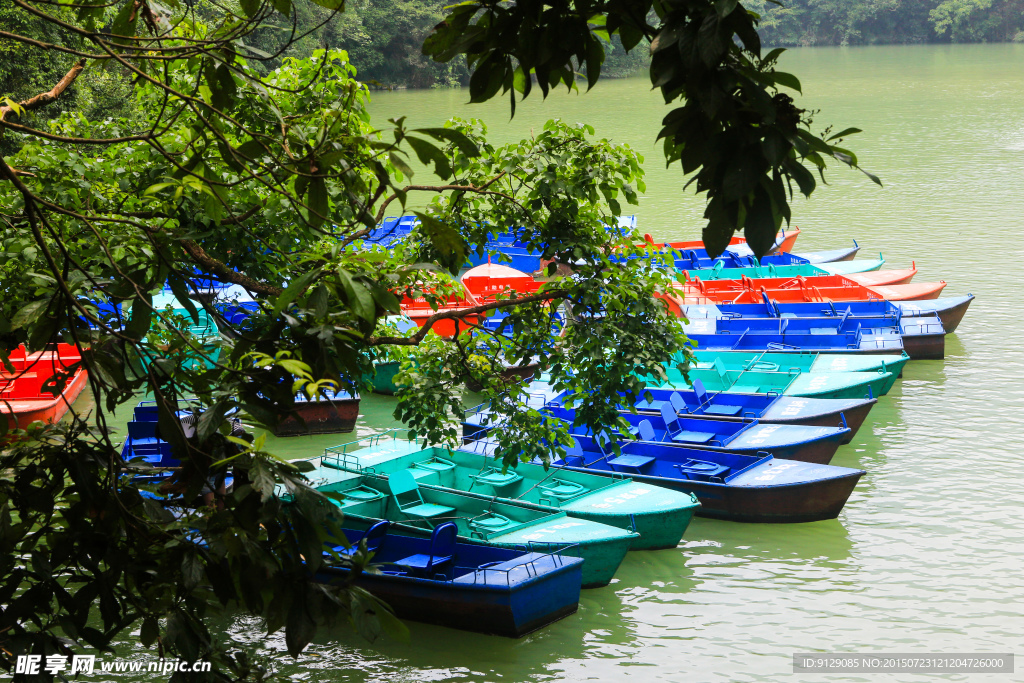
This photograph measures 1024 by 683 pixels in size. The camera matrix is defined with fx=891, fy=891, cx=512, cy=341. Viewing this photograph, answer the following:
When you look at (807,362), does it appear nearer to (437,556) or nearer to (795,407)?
(795,407)

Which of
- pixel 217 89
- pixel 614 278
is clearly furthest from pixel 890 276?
pixel 217 89

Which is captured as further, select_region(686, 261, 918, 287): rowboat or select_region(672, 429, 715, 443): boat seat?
select_region(686, 261, 918, 287): rowboat

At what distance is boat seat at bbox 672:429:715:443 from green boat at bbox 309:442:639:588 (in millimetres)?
2387

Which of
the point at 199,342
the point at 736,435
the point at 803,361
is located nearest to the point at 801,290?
the point at 803,361

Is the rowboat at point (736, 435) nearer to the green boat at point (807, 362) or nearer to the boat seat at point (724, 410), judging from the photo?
the boat seat at point (724, 410)

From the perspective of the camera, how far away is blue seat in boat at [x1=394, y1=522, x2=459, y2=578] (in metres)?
7.51

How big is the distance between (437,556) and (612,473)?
276 cm

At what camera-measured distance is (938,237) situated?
21938 millimetres

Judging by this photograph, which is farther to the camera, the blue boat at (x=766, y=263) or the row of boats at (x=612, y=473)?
the blue boat at (x=766, y=263)

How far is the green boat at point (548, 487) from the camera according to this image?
8.80 m

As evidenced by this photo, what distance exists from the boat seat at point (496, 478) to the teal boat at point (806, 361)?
4504mm

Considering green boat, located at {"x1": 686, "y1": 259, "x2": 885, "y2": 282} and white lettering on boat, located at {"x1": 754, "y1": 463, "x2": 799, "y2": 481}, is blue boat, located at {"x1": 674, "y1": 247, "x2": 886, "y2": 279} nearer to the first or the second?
green boat, located at {"x1": 686, "y1": 259, "x2": 885, "y2": 282}

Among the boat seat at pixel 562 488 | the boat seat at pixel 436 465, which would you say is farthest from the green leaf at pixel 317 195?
the boat seat at pixel 436 465

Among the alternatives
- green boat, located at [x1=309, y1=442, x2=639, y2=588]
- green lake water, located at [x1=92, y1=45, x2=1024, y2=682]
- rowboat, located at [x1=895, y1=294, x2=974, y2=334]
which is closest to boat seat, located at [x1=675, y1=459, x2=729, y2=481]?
green lake water, located at [x1=92, y1=45, x2=1024, y2=682]
